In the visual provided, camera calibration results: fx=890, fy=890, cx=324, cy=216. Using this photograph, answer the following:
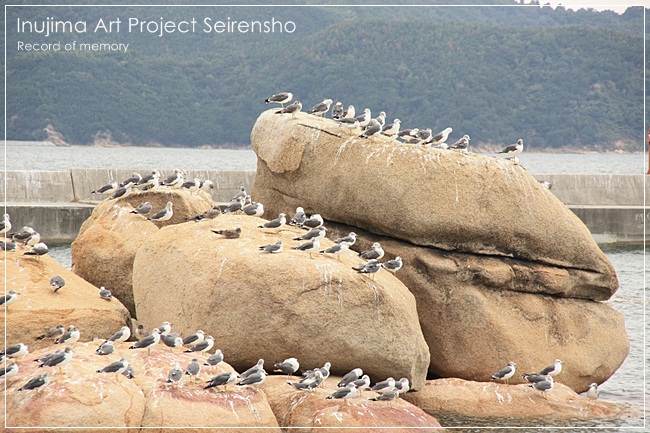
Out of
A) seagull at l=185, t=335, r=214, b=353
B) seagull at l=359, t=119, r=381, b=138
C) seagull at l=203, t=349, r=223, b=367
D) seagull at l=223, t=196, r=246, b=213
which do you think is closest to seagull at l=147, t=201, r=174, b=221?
seagull at l=223, t=196, r=246, b=213

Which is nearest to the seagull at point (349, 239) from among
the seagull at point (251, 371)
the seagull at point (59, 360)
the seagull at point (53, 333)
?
the seagull at point (251, 371)

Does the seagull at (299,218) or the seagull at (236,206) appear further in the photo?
the seagull at (236,206)

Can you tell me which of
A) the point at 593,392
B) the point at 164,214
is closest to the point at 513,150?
the point at 593,392

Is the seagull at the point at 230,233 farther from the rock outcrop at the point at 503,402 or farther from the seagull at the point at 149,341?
the rock outcrop at the point at 503,402

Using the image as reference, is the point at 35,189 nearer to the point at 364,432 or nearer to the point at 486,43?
the point at 364,432

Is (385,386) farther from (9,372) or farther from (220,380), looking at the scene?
(9,372)

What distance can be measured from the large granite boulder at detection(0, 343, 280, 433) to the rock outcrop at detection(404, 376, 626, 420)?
4.01m

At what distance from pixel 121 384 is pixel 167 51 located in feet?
318

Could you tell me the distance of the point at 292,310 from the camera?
1473 centimetres

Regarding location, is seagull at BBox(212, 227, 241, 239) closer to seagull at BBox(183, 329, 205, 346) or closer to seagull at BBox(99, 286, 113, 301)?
seagull at BBox(183, 329, 205, 346)

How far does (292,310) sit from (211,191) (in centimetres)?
3037

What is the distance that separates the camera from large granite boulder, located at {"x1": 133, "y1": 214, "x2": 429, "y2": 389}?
14750mm

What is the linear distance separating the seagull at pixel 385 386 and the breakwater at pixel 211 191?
83.4 feet

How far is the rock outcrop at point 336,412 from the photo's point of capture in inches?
518
